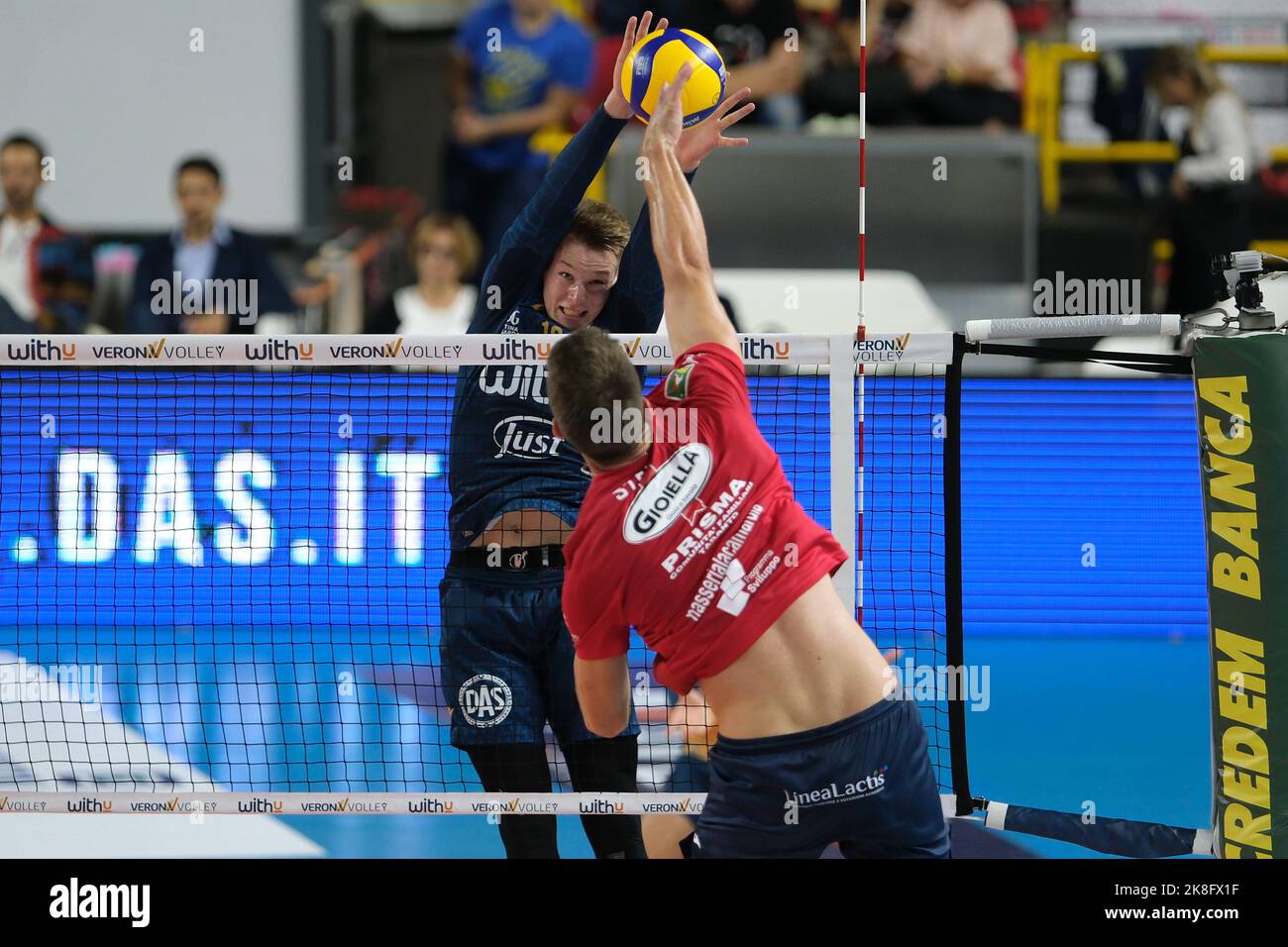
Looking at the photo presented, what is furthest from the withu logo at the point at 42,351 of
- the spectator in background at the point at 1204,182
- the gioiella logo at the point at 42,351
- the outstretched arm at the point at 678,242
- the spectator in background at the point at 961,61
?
the spectator in background at the point at 961,61

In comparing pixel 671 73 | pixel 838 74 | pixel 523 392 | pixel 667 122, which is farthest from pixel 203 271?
pixel 667 122

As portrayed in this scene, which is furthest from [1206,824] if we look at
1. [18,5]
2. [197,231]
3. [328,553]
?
[18,5]

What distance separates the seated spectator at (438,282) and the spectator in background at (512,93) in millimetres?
1657

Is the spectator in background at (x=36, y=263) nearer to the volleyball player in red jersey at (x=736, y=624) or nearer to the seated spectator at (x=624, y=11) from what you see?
the seated spectator at (x=624, y=11)

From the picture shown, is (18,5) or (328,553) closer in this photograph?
(328,553)

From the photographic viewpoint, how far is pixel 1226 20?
1431 cm

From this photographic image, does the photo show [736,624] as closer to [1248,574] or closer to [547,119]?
[1248,574]

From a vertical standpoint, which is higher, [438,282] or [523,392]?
[438,282]

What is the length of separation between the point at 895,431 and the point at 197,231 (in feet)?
16.1

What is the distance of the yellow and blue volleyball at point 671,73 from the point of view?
4.82m

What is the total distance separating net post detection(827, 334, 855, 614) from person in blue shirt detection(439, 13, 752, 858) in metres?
0.63

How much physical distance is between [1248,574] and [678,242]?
213 centimetres

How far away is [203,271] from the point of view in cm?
1010
